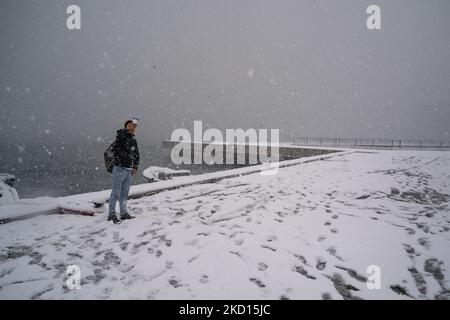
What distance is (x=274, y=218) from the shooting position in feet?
15.4

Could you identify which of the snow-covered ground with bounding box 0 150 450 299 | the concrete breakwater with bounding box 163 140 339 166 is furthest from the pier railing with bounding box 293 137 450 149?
the snow-covered ground with bounding box 0 150 450 299

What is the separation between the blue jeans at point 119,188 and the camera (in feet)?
15.1

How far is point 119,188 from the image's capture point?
4.73 metres

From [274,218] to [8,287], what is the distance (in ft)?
12.3

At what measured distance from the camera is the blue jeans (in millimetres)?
4614

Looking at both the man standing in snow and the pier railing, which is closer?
the man standing in snow

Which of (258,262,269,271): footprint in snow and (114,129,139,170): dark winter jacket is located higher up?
(114,129,139,170): dark winter jacket

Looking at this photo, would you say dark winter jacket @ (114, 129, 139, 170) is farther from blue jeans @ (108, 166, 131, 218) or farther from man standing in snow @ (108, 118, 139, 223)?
blue jeans @ (108, 166, 131, 218)

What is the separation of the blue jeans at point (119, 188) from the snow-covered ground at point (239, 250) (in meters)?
0.33

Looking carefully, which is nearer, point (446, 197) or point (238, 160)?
point (446, 197)

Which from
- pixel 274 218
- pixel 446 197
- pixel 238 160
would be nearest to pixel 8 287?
pixel 274 218

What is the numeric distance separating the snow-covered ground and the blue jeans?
33 centimetres

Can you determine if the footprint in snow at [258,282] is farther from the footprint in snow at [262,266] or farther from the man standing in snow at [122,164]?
the man standing in snow at [122,164]
